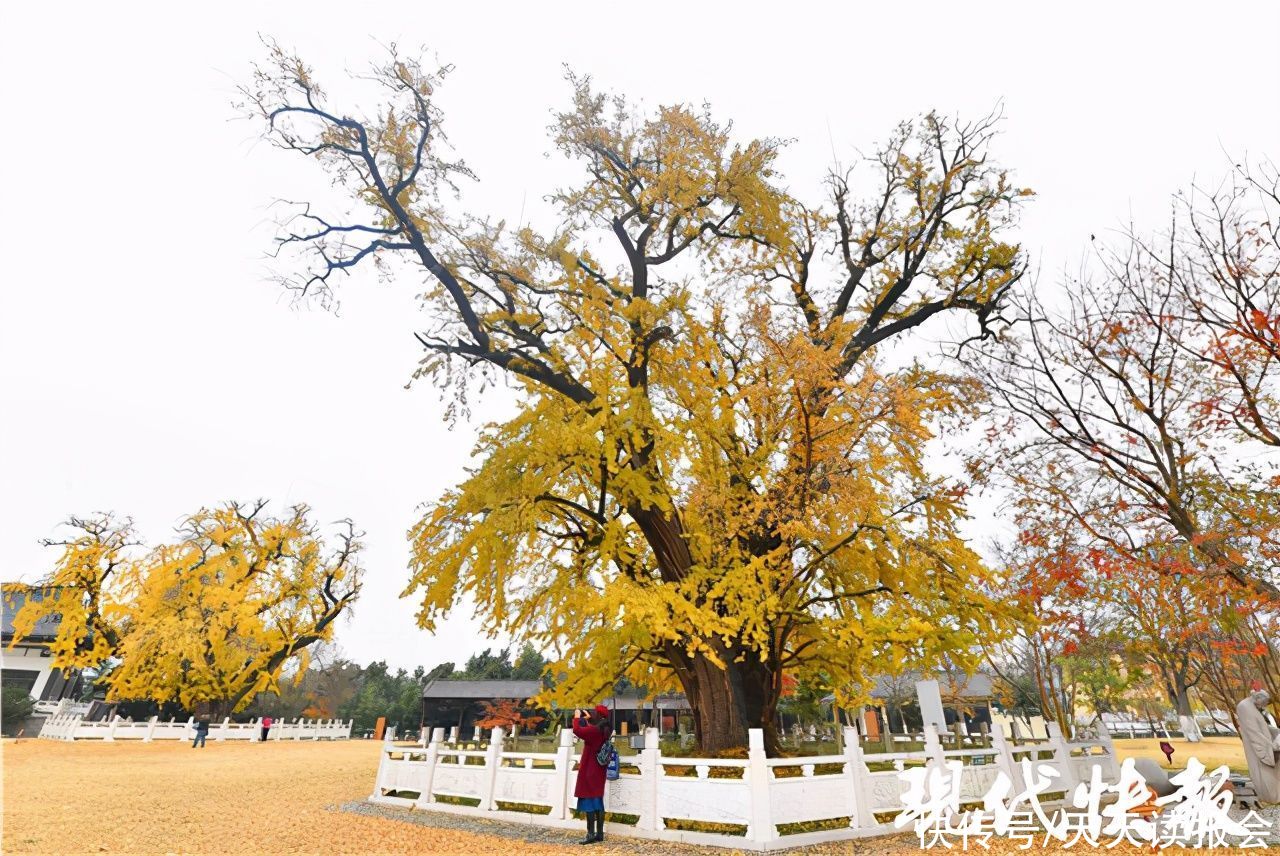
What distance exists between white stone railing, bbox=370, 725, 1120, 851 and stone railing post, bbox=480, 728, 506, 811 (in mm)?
14

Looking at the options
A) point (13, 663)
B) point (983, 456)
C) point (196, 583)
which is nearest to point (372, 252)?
point (983, 456)

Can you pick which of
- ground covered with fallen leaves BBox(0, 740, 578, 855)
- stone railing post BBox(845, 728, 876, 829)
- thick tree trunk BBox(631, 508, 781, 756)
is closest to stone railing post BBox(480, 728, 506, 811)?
ground covered with fallen leaves BBox(0, 740, 578, 855)

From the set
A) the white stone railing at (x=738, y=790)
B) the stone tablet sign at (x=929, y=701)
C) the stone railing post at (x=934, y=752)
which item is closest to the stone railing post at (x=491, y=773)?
the white stone railing at (x=738, y=790)

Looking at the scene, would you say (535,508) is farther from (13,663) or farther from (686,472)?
(13,663)

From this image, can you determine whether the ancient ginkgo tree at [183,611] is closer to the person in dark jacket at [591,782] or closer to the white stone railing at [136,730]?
the white stone railing at [136,730]

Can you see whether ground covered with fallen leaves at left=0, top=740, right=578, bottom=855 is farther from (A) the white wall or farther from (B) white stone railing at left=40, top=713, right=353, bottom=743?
(A) the white wall

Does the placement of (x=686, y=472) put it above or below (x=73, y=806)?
above

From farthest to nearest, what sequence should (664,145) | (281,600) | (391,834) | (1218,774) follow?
(281,600), (664,145), (391,834), (1218,774)

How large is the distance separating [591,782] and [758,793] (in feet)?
6.55

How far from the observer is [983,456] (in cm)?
1016

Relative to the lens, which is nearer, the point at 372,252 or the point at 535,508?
the point at 535,508

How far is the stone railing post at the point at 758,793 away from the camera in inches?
258

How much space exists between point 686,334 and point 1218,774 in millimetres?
9524

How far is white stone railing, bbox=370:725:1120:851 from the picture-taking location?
22.2 feet
